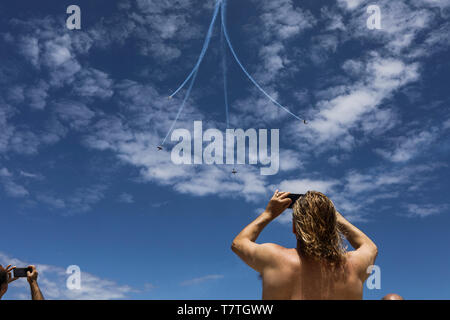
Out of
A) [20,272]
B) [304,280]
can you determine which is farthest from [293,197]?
[20,272]

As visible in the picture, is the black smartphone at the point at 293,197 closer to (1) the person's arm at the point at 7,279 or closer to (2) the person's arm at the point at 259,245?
(2) the person's arm at the point at 259,245

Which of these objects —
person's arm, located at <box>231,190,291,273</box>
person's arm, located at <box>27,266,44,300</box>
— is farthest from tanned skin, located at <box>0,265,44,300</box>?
person's arm, located at <box>231,190,291,273</box>

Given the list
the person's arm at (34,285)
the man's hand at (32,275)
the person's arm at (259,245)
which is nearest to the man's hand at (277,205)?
the person's arm at (259,245)

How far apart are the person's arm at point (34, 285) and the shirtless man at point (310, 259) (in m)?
5.92

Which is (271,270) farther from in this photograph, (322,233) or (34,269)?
(34,269)

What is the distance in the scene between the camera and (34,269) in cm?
1053

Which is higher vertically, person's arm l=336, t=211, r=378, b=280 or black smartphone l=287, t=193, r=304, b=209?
black smartphone l=287, t=193, r=304, b=209

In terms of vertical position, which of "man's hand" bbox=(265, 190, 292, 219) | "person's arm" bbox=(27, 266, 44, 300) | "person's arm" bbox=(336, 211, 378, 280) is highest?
"man's hand" bbox=(265, 190, 292, 219)

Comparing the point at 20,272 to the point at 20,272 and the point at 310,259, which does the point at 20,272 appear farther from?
the point at 310,259

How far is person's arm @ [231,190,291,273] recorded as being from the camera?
6.34 m

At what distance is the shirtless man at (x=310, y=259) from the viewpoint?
6.20 meters

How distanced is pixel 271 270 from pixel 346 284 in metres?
1.32

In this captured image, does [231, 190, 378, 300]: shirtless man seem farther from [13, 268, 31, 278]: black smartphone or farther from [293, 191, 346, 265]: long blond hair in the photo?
[13, 268, 31, 278]: black smartphone
